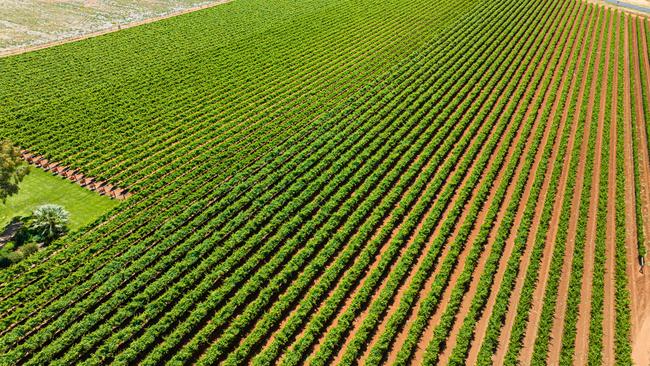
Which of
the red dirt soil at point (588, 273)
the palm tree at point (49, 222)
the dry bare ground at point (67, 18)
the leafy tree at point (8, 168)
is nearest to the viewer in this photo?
the red dirt soil at point (588, 273)

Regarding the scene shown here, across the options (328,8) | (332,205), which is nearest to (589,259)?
(332,205)

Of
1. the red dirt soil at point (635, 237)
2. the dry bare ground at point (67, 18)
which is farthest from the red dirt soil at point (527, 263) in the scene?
the dry bare ground at point (67, 18)

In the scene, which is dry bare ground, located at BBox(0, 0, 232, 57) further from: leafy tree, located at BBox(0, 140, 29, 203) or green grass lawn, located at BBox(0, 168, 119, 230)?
leafy tree, located at BBox(0, 140, 29, 203)

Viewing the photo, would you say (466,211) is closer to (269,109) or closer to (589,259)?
(589,259)

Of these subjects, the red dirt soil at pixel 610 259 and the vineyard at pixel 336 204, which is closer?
the vineyard at pixel 336 204

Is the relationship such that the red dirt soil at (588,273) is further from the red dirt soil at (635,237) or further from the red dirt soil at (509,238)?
the red dirt soil at (509,238)

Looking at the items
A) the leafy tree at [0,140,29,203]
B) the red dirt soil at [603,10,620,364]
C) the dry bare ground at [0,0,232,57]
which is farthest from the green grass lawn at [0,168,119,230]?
the red dirt soil at [603,10,620,364]
